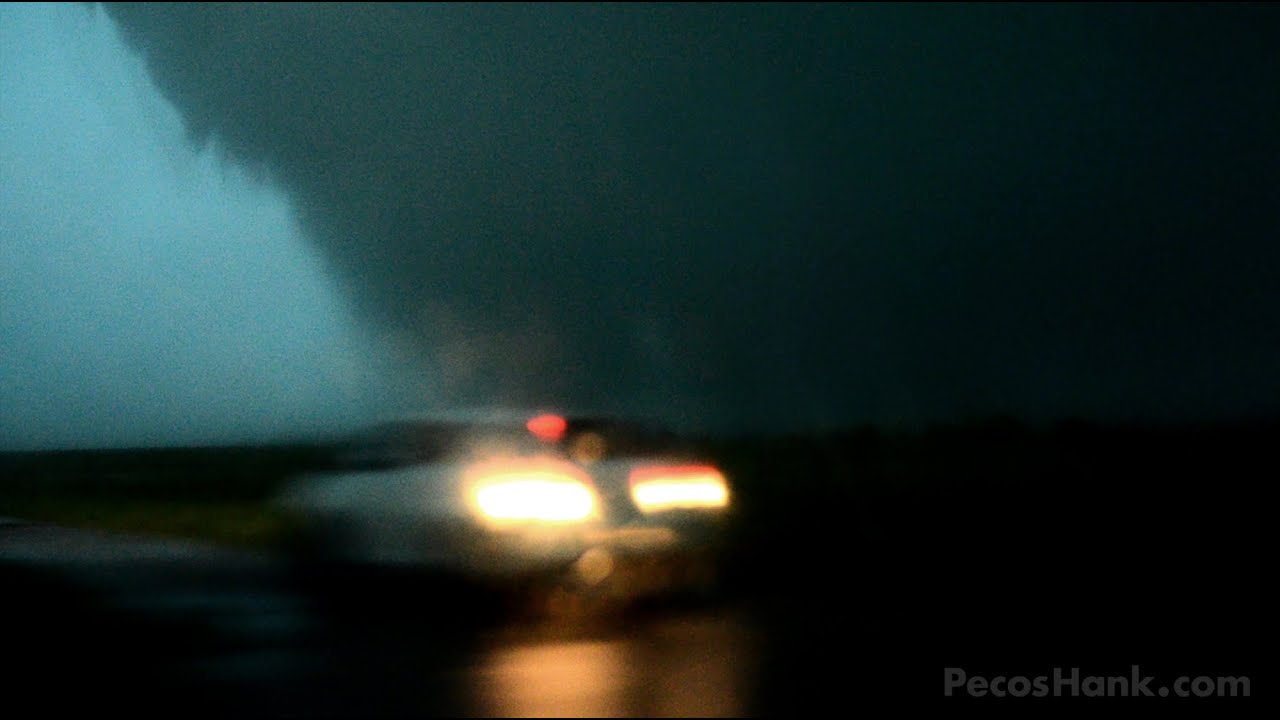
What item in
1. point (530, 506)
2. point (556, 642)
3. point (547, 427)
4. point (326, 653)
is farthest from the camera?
point (547, 427)

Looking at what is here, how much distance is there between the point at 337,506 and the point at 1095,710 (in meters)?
5.59

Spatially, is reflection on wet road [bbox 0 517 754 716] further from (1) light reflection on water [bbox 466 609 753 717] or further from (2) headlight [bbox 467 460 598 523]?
(2) headlight [bbox 467 460 598 523]

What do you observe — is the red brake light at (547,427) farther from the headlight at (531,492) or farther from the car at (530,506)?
the headlight at (531,492)

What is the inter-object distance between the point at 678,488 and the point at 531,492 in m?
1.16

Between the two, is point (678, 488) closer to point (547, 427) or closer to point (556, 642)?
point (547, 427)

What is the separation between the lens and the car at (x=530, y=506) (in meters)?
9.01

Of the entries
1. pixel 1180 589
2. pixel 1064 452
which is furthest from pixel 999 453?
pixel 1180 589

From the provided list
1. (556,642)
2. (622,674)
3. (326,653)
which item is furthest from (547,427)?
(622,674)

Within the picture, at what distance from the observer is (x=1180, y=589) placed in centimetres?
1023

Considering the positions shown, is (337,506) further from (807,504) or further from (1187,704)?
(807,504)

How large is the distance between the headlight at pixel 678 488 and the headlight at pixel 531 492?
420mm

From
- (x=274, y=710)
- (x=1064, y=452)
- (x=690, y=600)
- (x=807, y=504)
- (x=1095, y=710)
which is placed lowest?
(x=274, y=710)

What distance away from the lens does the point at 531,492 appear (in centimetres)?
909

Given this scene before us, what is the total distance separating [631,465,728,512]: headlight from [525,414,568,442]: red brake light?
0.56 meters
